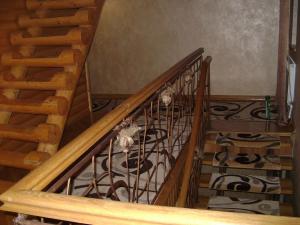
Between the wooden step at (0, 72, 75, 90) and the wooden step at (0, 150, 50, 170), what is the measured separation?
61 centimetres

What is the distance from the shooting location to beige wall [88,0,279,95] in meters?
4.98

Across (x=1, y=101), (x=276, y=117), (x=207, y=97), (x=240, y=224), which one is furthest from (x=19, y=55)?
(x=276, y=117)

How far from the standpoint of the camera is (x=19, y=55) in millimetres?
3211

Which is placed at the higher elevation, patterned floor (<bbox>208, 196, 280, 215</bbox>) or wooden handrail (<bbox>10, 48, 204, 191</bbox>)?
wooden handrail (<bbox>10, 48, 204, 191</bbox>)

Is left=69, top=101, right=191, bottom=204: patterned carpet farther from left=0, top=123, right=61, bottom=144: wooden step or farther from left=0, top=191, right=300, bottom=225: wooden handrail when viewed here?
left=0, top=191, right=300, bottom=225: wooden handrail

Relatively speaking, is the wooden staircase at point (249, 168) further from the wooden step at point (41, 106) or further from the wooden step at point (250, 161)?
the wooden step at point (41, 106)

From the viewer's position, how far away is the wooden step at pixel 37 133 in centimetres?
265

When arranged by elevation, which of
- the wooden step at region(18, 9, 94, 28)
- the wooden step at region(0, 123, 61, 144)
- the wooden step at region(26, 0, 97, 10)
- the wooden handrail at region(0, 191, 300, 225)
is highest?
the wooden step at region(26, 0, 97, 10)

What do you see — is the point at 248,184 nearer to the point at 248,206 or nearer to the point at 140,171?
the point at 248,206

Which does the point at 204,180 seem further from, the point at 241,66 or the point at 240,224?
the point at 240,224

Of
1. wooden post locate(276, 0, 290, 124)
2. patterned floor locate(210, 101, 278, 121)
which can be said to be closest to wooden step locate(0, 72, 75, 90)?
patterned floor locate(210, 101, 278, 121)

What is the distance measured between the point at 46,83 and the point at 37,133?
1.59 ft

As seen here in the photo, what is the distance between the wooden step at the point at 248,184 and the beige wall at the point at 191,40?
211 centimetres

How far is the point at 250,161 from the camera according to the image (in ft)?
11.5
